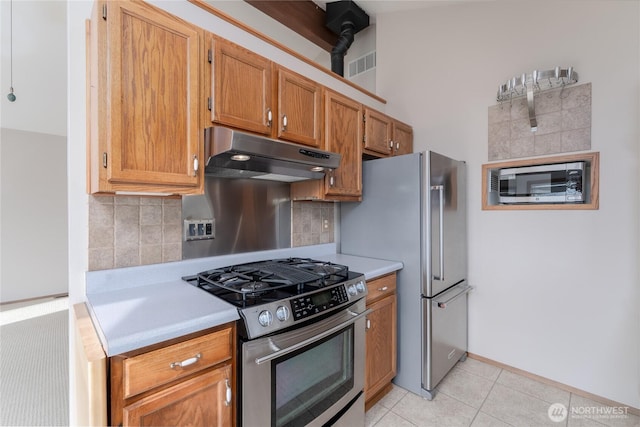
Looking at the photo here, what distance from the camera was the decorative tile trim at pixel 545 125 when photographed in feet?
6.51

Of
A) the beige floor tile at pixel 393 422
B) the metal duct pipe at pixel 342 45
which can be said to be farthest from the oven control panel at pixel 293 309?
the metal duct pipe at pixel 342 45

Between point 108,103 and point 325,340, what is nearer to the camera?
point 108,103

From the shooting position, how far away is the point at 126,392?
902mm

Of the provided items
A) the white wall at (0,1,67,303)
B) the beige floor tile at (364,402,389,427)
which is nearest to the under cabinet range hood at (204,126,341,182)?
the beige floor tile at (364,402,389,427)

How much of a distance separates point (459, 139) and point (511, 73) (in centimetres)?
61

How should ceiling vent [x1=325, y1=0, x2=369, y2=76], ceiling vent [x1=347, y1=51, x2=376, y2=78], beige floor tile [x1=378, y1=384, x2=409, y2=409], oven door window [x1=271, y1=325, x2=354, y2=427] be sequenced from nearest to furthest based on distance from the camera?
1. oven door window [x1=271, y1=325, x2=354, y2=427]
2. beige floor tile [x1=378, y1=384, x2=409, y2=409]
3. ceiling vent [x1=325, y1=0, x2=369, y2=76]
4. ceiling vent [x1=347, y1=51, x2=376, y2=78]

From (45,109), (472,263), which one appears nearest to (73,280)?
(472,263)

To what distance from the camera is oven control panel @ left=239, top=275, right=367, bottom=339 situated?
1.14 metres

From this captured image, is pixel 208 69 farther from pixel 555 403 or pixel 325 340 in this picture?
pixel 555 403

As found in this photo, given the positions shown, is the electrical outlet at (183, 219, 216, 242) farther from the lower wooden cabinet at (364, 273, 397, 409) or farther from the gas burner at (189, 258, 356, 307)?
the lower wooden cabinet at (364, 273, 397, 409)

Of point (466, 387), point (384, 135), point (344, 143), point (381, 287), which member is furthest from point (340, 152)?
point (466, 387)

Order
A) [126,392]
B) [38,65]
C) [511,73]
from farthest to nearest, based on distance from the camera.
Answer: [38,65] → [511,73] → [126,392]

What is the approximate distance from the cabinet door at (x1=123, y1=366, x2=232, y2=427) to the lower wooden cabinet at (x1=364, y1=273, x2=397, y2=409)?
0.95 metres

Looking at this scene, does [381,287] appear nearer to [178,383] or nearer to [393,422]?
[393,422]
